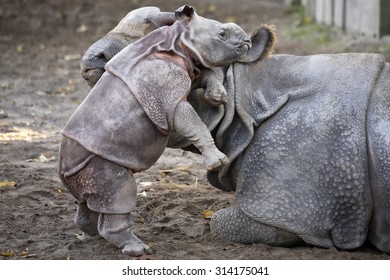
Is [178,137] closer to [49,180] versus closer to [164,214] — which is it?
[164,214]

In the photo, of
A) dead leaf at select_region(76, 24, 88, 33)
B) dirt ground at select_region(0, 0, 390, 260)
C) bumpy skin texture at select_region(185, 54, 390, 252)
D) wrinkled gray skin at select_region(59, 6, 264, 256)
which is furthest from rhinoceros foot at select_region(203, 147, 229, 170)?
dead leaf at select_region(76, 24, 88, 33)

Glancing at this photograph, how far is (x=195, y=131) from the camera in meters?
4.60

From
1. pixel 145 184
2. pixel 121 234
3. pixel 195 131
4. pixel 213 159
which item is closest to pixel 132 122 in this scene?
pixel 195 131

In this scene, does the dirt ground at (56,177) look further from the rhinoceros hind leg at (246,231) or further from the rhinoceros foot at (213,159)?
the rhinoceros foot at (213,159)

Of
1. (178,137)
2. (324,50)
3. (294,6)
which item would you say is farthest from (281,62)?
(294,6)

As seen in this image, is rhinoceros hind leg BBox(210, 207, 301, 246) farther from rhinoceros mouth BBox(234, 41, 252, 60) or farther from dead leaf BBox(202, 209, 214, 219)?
rhinoceros mouth BBox(234, 41, 252, 60)

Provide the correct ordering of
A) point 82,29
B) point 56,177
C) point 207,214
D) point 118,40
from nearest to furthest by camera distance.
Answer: point 118,40 < point 207,214 < point 56,177 < point 82,29

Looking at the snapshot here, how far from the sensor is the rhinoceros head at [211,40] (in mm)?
4797

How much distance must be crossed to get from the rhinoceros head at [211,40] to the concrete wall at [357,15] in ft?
20.0

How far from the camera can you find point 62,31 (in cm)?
1417

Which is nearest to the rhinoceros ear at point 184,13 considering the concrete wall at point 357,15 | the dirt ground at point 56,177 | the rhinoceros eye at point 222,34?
the rhinoceros eye at point 222,34

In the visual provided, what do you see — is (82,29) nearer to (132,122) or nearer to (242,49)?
(242,49)

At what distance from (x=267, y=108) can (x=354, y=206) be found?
73cm

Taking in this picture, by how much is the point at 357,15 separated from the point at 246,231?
275 inches
